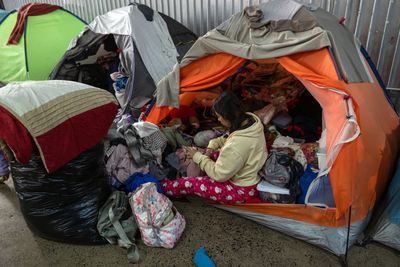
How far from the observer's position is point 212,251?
1941 mm

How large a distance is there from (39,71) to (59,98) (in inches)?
94.7

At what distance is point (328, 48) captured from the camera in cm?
196

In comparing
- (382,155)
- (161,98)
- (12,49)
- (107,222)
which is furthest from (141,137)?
(12,49)

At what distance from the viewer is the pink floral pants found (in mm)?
2072

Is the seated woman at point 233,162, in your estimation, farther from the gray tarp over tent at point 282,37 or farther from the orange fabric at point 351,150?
the gray tarp over tent at point 282,37

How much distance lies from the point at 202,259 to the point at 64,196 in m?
0.90

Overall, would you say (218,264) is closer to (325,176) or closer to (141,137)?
(325,176)

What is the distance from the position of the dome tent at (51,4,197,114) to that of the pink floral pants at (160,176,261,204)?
1.33m

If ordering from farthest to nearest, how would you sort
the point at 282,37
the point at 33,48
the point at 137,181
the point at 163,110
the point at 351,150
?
the point at 33,48
the point at 163,110
the point at 137,181
the point at 282,37
the point at 351,150

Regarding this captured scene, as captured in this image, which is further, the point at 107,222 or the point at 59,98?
the point at 107,222

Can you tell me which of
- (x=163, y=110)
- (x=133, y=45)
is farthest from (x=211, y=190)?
(x=133, y=45)

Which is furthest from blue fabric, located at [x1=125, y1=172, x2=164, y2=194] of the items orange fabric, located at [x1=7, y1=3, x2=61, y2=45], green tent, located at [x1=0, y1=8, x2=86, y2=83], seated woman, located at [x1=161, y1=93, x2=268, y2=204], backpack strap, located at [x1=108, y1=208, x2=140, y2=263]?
orange fabric, located at [x1=7, y1=3, x2=61, y2=45]

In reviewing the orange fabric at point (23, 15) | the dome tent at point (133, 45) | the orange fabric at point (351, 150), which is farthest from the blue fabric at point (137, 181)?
the orange fabric at point (23, 15)

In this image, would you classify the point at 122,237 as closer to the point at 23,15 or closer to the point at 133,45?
the point at 133,45
